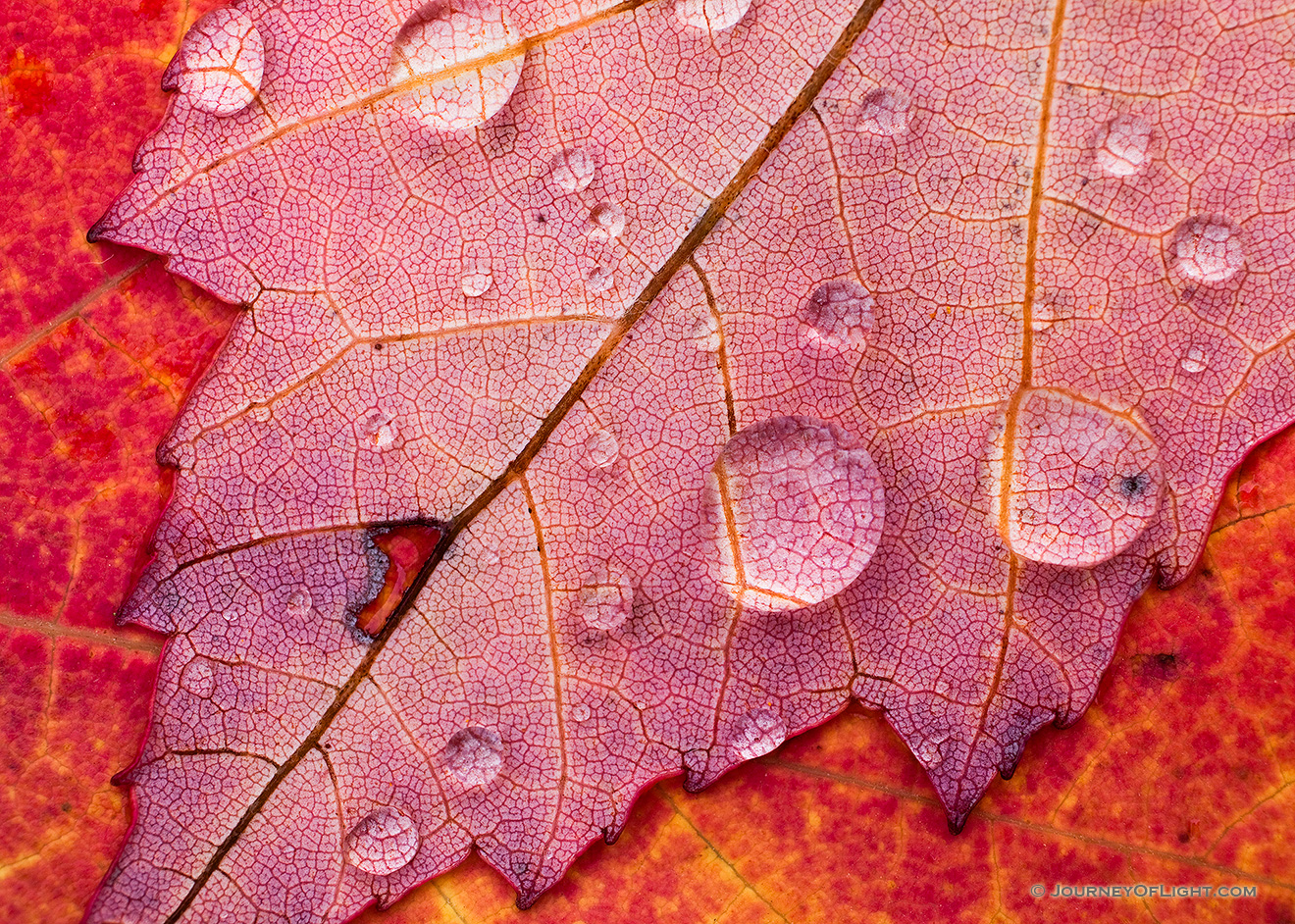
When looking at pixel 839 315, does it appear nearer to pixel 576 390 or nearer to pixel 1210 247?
pixel 576 390

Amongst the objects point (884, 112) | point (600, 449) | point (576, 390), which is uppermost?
point (884, 112)

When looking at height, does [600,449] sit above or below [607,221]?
below

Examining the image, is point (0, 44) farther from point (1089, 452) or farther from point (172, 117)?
point (1089, 452)

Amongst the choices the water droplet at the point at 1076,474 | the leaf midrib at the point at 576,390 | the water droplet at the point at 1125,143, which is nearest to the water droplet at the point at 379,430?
the leaf midrib at the point at 576,390

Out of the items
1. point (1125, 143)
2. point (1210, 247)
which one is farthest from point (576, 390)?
point (1210, 247)

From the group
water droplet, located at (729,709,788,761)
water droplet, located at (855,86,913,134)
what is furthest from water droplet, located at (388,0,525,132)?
water droplet, located at (729,709,788,761)

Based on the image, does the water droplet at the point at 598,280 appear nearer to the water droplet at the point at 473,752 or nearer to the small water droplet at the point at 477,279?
the small water droplet at the point at 477,279

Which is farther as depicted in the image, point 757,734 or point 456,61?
point 757,734
